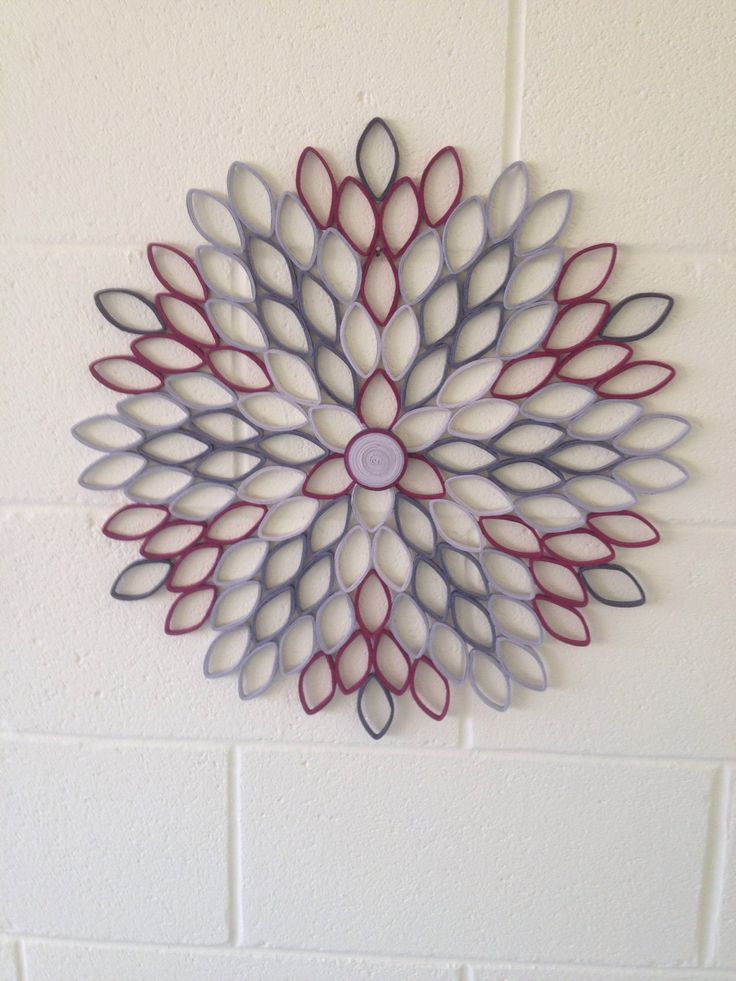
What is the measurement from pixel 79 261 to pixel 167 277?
104mm

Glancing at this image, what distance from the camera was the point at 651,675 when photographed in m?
0.92

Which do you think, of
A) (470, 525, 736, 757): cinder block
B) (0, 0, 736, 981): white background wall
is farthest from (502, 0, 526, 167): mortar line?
(470, 525, 736, 757): cinder block

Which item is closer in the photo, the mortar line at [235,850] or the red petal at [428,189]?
the red petal at [428,189]

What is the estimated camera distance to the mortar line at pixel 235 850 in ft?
3.14

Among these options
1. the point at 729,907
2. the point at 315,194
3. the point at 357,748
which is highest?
the point at 315,194

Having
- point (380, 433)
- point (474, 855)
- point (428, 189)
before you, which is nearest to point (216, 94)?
point (428, 189)

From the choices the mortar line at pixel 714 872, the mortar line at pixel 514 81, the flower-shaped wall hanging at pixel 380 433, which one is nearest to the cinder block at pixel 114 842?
the flower-shaped wall hanging at pixel 380 433

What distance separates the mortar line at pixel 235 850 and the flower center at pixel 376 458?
1.23ft

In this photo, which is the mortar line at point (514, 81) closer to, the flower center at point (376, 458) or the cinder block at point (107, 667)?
the flower center at point (376, 458)

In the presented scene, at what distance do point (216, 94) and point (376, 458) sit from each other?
16.9 inches

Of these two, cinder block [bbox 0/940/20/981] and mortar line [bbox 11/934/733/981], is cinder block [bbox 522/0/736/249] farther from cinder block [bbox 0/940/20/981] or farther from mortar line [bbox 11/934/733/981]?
cinder block [bbox 0/940/20/981]

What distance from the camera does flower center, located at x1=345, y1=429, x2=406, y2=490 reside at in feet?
2.82

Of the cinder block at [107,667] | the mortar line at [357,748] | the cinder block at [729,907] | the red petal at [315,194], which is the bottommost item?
the cinder block at [729,907]

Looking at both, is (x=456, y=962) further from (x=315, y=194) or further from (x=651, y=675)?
(x=315, y=194)
